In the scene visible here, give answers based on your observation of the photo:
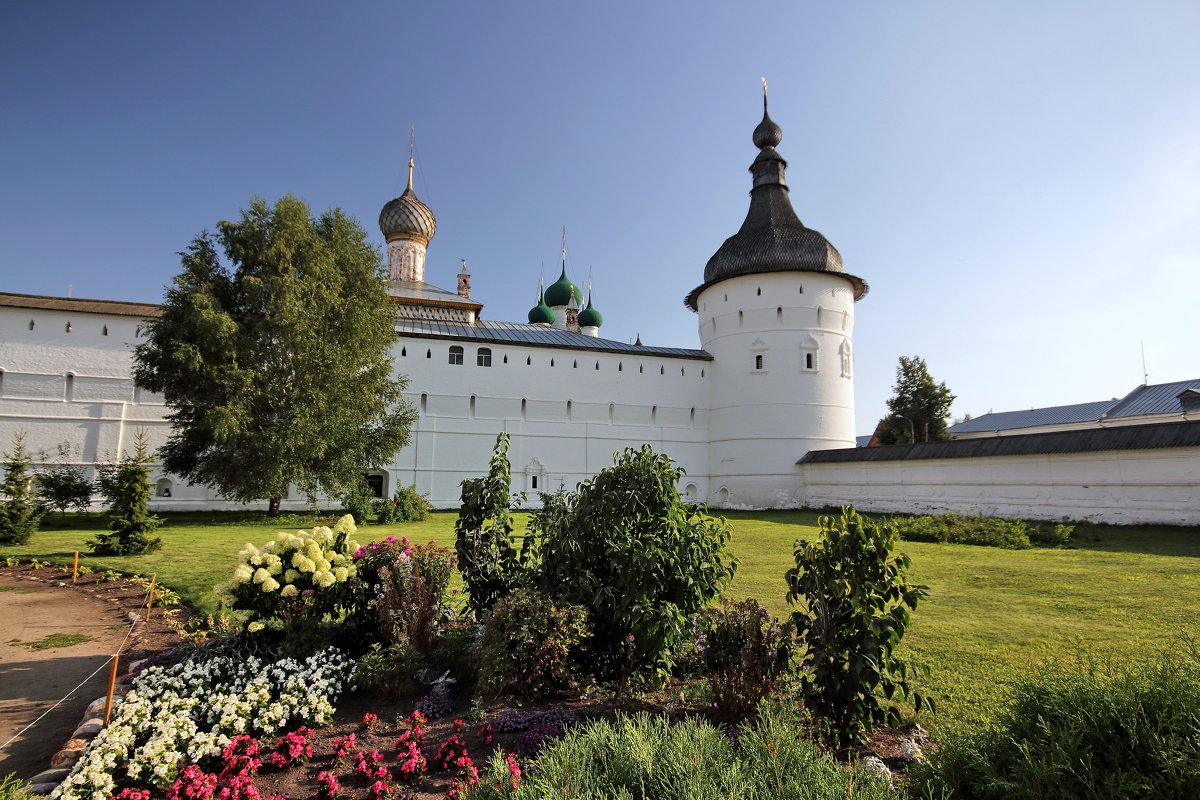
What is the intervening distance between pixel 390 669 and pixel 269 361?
1446 cm

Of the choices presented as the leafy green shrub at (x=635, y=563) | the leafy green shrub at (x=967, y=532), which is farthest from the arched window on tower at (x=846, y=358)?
the leafy green shrub at (x=635, y=563)

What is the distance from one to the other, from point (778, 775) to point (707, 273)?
2518cm

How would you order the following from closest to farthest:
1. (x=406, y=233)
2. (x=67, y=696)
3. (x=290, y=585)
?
1. (x=67, y=696)
2. (x=290, y=585)
3. (x=406, y=233)

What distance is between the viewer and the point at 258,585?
4059mm

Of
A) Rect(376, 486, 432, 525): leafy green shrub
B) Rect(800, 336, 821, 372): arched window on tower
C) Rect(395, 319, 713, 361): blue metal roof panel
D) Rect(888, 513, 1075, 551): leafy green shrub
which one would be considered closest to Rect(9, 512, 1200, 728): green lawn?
Rect(888, 513, 1075, 551): leafy green shrub

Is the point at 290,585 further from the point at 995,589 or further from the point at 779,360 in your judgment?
the point at 779,360

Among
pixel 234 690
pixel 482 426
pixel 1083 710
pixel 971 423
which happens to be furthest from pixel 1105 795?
pixel 971 423

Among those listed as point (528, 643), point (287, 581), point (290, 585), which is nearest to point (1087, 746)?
point (528, 643)

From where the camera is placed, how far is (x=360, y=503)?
628 inches

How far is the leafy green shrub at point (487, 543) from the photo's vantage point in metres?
4.57

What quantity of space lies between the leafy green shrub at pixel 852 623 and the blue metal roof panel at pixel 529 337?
20076mm

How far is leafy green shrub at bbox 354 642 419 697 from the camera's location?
371cm

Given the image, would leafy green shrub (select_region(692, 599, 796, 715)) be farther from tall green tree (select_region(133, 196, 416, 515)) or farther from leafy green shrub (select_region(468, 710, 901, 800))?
tall green tree (select_region(133, 196, 416, 515))

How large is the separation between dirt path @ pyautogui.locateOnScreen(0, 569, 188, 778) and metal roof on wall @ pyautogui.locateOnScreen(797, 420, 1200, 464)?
17.7 m
